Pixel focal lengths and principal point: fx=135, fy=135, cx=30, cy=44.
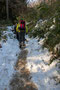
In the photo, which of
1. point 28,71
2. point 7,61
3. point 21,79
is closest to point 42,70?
point 28,71

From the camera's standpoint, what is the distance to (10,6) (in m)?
22.1

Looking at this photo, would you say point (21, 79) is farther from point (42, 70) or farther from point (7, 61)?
point (7, 61)

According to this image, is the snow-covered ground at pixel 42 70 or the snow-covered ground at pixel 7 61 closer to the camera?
the snow-covered ground at pixel 42 70

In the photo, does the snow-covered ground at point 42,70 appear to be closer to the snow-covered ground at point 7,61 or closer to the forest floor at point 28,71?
the forest floor at point 28,71

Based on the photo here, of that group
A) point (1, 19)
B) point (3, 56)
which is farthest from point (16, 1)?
point (3, 56)

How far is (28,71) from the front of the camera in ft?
20.9

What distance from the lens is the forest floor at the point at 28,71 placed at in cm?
521

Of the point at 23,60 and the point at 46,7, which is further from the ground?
the point at 46,7

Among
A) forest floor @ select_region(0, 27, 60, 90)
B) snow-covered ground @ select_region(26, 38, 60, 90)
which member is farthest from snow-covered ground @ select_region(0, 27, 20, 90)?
snow-covered ground @ select_region(26, 38, 60, 90)

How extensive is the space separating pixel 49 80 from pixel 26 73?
1.23 m

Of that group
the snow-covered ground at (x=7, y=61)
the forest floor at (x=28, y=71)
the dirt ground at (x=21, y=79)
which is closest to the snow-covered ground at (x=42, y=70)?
the forest floor at (x=28, y=71)

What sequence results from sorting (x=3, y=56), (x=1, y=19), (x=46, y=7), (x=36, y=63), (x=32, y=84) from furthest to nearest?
(x=1, y=19), (x=46, y=7), (x=3, y=56), (x=36, y=63), (x=32, y=84)

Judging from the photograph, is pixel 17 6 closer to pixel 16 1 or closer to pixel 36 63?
pixel 16 1

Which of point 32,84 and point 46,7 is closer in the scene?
point 32,84
